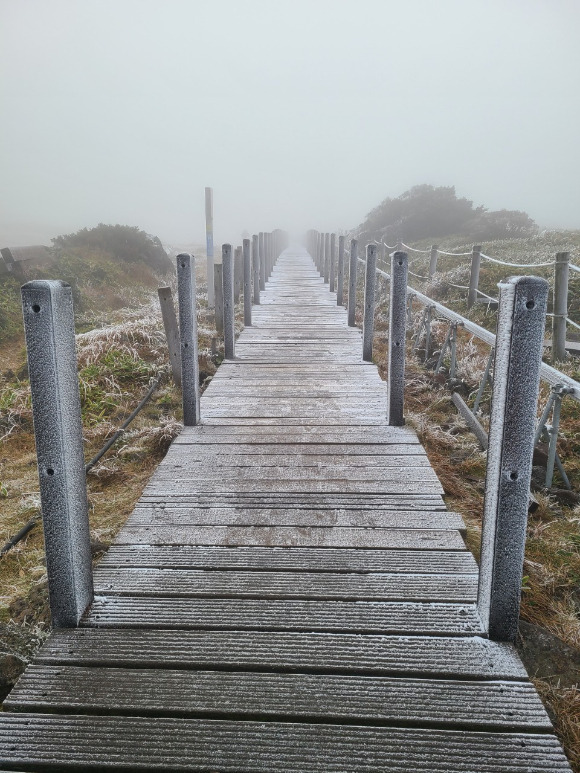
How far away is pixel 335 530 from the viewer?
8.73 ft

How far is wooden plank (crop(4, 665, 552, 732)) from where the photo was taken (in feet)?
5.31

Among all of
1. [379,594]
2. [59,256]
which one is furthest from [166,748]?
[59,256]

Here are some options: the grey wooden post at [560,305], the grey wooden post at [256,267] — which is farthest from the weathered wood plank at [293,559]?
the grey wooden post at [256,267]

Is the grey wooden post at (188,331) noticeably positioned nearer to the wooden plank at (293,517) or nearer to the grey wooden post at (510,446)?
the wooden plank at (293,517)

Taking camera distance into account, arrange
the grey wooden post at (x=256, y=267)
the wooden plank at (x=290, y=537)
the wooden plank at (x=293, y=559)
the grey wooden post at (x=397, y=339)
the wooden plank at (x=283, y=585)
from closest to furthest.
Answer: the wooden plank at (x=283, y=585) < the wooden plank at (x=293, y=559) < the wooden plank at (x=290, y=537) < the grey wooden post at (x=397, y=339) < the grey wooden post at (x=256, y=267)

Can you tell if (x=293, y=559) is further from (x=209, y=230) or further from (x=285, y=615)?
(x=209, y=230)

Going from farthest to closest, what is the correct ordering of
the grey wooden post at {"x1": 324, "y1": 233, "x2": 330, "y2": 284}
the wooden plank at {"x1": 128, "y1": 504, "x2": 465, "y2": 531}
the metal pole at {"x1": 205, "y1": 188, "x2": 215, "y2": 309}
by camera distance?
the grey wooden post at {"x1": 324, "y1": 233, "x2": 330, "y2": 284} < the metal pole at {"x1": 205, "y1": 188, "x2": 215, "y2": 309} < the wooden plank at {"x1": 128, "y1": 504, "x2": 465, "y2": 531}

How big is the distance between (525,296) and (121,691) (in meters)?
1.73

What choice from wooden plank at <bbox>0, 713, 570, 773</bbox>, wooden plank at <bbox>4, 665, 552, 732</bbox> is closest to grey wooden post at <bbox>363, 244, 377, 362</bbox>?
wooden plank at <bbox>4, 665, 552, 732</bbox>

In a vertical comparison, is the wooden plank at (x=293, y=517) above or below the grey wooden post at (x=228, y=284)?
below

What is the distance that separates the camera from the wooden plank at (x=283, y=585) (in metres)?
2.16

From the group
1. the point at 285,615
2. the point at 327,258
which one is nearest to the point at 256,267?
the point at 327,258

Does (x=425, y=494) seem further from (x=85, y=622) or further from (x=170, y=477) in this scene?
(x=85, y=622)

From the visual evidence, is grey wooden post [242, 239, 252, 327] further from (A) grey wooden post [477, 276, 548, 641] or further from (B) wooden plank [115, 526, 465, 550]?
(A) grey wooden post [477, 276, 548, 641]
